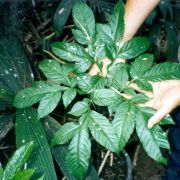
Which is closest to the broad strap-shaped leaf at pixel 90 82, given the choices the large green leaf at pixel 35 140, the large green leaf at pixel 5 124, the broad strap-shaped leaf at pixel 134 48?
the broad strap-shaped leaf at pixel 134 48

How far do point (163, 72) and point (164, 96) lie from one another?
0.33 feet

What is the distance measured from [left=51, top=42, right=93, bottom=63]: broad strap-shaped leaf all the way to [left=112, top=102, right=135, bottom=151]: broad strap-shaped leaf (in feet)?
0.60

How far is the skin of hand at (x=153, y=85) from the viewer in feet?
3.11

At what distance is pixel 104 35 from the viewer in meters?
0.97

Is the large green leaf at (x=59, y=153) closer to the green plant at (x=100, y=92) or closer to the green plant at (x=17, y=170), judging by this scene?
the green plant at (x=100, y=92)

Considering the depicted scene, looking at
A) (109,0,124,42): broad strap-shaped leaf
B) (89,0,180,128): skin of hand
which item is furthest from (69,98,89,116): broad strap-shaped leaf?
(109,0,124,42): broad strap-shaped leaf

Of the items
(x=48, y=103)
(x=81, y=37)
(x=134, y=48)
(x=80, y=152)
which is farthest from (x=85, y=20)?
(x=80, y=152)

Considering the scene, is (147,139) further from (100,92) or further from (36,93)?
(36,93)

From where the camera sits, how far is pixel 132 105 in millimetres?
894

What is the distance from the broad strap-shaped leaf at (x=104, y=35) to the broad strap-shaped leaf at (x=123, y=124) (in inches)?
8.3

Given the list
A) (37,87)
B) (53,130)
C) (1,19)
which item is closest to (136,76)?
(37,87)

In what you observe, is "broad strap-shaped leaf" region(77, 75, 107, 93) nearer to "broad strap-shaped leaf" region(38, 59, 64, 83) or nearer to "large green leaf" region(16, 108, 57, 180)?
"broad strap-shaped leaf" region(38, 59, 64, 83)

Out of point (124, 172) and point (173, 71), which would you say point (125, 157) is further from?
point (173, 71)

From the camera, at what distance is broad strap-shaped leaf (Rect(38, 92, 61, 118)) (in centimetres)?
93
